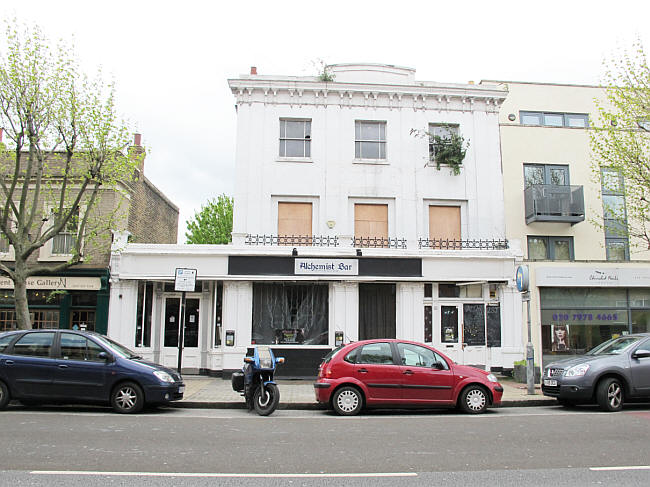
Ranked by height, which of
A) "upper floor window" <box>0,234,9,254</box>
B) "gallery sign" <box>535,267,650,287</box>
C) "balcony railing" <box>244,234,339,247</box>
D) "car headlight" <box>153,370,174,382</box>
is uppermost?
"balcony railing" <box>244,234,339,247</box>

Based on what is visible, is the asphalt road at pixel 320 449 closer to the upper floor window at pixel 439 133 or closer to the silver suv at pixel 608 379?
the silver suv at pixel 608 379

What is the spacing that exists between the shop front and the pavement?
3217mm

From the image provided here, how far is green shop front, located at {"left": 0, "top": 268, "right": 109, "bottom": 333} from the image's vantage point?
661 inches

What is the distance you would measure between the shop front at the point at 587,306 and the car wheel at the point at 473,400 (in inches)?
308

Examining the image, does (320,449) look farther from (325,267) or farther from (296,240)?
(296,240)

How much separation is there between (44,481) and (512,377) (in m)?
14.2

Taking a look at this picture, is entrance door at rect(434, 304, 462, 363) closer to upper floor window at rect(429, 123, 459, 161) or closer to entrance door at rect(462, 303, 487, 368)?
entrance door at rect(462, 303, 487, 368)

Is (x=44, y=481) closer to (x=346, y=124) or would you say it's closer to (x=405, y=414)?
(x=405, y=414)

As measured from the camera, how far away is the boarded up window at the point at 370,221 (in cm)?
1808

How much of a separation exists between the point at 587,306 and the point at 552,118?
7.07 m

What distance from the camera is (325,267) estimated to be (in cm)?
1680

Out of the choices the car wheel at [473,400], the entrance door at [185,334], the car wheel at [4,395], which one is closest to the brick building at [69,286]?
the entrance door at [185,334]

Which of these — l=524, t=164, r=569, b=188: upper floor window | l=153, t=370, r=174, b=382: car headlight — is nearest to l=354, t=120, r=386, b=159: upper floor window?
l=524, t=164, r=569, b=188: upper floor window

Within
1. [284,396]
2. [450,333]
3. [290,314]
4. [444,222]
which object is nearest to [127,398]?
[284,396]
